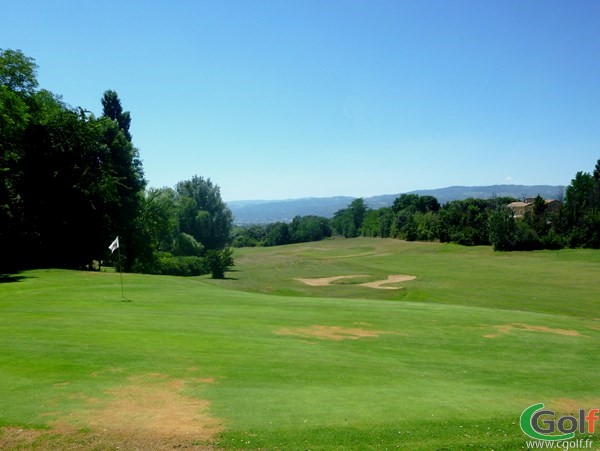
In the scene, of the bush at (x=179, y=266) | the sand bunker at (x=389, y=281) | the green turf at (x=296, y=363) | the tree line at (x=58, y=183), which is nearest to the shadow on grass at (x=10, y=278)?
the green turf at (x=296, y=363)

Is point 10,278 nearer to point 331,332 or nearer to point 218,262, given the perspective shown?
point 331,332

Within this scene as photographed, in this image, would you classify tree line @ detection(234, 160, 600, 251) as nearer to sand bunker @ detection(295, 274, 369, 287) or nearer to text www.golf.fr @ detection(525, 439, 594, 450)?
sand bunker @ detection(295, 274, 369, 287)

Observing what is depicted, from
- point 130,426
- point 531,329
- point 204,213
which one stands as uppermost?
point 204,213

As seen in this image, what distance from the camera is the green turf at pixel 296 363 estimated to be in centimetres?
1023

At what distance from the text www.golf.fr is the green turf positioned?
0.67 feet

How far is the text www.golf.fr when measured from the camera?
9945 millimetres

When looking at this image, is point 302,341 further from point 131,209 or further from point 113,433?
point 131,209

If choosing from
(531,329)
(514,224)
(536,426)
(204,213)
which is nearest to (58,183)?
(531,329)

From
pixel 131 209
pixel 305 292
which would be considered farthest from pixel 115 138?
pixel 305 292

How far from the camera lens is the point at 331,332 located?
21188mm

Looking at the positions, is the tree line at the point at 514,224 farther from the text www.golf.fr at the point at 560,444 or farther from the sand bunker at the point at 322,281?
the text www.golf.fr at the point at 560,444

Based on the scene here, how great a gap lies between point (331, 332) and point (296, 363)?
638 centimetres

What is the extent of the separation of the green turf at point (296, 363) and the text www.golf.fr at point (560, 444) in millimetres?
205

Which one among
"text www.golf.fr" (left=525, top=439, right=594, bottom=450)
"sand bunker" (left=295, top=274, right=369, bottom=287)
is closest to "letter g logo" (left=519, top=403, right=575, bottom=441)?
"text www.golf.fr" (left=525, top=439, right=594, bottom=450)
